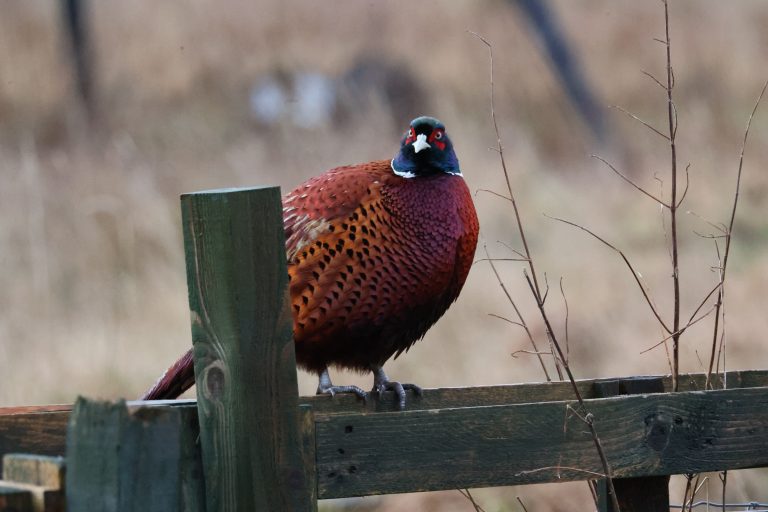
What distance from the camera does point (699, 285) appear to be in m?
8.68

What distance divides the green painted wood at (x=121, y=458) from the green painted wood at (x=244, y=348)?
0.57 ft

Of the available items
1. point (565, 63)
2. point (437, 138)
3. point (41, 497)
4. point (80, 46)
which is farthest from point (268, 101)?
point (41, 497)

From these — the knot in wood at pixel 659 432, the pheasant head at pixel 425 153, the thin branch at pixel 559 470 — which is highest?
the pheasant head at pixel 425 153

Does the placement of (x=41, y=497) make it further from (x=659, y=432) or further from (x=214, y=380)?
(x=659, y=432)

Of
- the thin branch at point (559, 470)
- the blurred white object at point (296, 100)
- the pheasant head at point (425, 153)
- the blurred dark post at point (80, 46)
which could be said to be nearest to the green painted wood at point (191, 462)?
the thin branch at point (559, 470)

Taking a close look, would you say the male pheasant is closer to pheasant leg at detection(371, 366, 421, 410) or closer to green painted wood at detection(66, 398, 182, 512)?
pheasant leg at detection(371, 366, 421, 410)

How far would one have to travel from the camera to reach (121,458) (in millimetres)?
1816

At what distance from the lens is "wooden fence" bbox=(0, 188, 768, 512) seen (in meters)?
1.81

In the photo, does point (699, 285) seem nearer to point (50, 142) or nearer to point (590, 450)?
point (50, 142)

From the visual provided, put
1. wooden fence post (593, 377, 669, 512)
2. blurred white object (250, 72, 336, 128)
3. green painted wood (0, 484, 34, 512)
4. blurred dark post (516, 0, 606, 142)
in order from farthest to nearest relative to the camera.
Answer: blurred dark post (516, 0, 606, 142) → blurred white object (250, 72, 336, 128) → wooden fence post (593, 377, 669, 512) → green painted wood (0, 484, 34, 512)

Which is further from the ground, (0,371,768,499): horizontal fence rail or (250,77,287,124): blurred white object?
(250,77,287,124): blurred white object

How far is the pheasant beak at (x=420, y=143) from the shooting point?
3891 mm

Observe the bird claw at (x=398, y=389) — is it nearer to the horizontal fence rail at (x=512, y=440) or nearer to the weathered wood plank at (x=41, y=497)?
the horizontal fence rail at (x=512, y=440)

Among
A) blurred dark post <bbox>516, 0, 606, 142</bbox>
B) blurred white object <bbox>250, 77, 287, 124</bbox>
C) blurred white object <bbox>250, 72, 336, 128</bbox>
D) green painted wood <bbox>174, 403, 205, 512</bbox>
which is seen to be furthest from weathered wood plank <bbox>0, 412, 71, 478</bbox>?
blurred dark post <bbox>516, 0, 606, 142</bbox>
